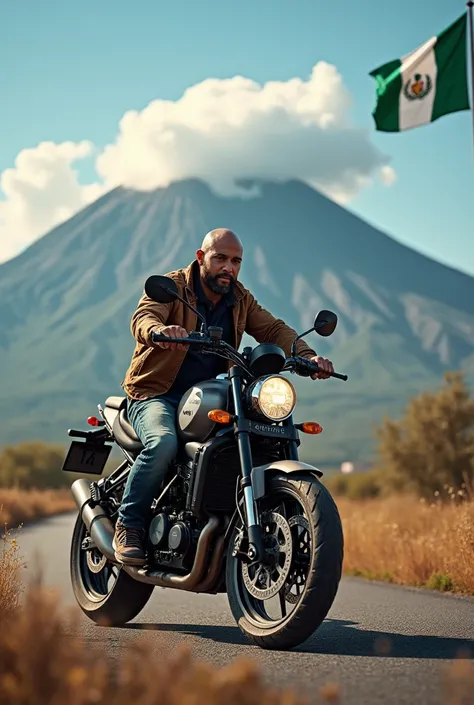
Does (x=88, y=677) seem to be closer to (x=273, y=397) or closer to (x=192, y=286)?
(x=273, y=397)

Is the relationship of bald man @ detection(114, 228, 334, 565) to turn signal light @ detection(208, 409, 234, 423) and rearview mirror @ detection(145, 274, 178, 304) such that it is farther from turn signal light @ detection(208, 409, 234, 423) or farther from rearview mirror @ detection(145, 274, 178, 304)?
turn signal light @ detection(208, 409, 234, 423)

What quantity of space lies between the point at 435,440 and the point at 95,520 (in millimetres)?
33375

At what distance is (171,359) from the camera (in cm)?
651

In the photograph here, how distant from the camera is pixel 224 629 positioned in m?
6.66

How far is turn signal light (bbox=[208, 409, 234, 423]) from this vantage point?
5805 mm

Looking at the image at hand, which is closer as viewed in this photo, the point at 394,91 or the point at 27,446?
the point at 394,91

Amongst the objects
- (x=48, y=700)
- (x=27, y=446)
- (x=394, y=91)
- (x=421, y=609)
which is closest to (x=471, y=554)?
(x=421, y=609)

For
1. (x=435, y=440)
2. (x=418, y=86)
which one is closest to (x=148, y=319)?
(x=418, y=86)

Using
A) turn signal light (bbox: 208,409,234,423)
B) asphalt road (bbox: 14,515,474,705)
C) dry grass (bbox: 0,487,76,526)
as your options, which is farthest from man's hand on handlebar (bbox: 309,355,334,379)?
dry grass (bbox: 0,487,76,526)

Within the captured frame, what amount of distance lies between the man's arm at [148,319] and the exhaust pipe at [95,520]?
1237 mm

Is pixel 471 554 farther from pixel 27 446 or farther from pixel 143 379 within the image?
pixel 27 446

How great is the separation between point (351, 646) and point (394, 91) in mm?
10796

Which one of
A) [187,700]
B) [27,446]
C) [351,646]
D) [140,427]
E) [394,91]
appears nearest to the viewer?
[187,700]

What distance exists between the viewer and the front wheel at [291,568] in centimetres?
526
